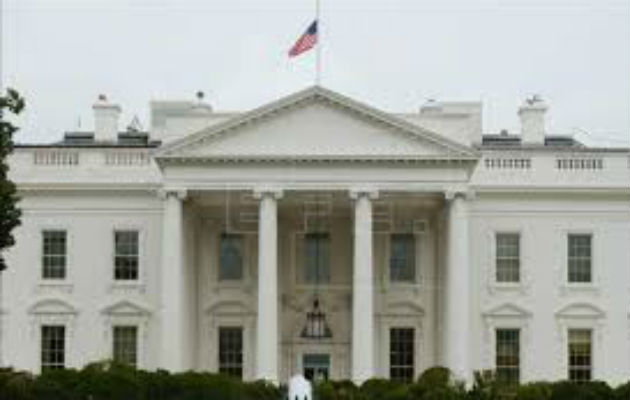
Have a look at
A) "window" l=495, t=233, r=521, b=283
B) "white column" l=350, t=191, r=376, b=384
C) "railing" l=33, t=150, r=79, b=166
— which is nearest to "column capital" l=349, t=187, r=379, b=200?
"white column" l=350, t=191, r=376, b=384

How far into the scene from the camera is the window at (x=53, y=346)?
51.3 meters

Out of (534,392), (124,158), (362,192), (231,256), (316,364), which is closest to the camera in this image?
(534,392)

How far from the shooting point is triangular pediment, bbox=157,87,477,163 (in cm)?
4781

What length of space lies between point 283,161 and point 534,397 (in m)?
12.1

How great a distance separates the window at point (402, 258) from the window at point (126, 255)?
8536mm

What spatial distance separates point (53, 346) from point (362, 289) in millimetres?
10988

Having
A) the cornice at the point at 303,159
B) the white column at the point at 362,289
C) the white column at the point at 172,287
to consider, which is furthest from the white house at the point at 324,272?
the white column at the point at 362,289

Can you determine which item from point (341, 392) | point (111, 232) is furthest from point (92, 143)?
point (341, 392)

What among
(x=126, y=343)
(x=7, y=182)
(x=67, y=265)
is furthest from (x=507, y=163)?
(x=7, y=182)

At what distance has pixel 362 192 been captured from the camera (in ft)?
157

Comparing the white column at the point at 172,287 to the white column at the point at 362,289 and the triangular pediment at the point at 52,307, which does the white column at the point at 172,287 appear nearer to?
the triangular pediment at the point at 52,307

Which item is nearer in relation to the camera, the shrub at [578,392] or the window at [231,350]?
the shrub at [578,392]

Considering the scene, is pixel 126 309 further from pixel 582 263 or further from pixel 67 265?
pixel 582 263

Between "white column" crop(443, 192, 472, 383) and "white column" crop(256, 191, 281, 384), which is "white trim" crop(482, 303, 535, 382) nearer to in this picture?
"white column" crop(443, 192, 472, 383)
